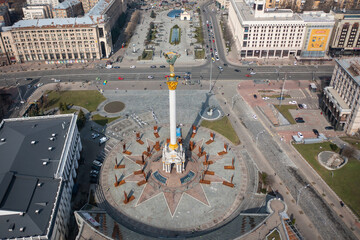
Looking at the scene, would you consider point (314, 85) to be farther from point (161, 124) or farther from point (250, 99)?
point (161, 124)

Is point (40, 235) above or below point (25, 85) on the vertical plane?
above

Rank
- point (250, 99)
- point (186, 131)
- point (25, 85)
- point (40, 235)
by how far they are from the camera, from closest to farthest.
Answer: point (40, 235) → point (186, 131) → point (250, 99) → point (25, 85)

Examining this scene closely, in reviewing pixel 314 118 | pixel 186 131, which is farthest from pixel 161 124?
pixel 314 118

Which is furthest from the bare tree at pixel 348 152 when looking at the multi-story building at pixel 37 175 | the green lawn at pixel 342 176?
the multi-story building at pixel 37 175

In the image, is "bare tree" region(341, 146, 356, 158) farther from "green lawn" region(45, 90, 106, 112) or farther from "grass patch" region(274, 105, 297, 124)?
"green lawn" region(45, 90, 106, 112)

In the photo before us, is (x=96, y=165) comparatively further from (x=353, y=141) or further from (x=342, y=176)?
(x=353, y=141)

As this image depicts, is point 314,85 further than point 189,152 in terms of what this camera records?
Yes

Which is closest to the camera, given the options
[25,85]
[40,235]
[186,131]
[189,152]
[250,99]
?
[40,235]
